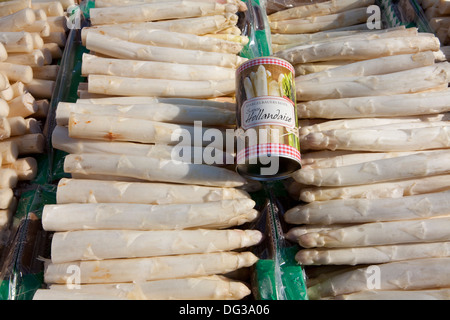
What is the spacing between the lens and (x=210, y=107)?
3.43m

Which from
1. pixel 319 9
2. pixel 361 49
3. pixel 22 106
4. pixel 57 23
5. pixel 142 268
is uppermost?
pixel 319 9

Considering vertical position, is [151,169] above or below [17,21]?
below

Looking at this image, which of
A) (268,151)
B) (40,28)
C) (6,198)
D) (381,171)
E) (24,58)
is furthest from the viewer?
(40,28)

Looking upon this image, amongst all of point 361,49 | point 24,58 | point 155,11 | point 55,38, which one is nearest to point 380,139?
→ point 361,49

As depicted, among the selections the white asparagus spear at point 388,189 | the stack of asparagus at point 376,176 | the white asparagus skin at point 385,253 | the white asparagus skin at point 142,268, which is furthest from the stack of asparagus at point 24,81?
the white asparagus skin at point 385,253

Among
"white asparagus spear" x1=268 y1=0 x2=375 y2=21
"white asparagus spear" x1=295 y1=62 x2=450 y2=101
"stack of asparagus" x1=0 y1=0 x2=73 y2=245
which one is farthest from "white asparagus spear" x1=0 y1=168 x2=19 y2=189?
"white asparagus spear" x1=268 y1=0 x2=375 y2=21

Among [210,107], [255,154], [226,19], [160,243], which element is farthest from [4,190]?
[226,19]

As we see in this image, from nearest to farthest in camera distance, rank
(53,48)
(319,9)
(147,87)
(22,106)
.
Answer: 1. (147,87)
2. (22,106)
3. (53,48)
4. (319,9)

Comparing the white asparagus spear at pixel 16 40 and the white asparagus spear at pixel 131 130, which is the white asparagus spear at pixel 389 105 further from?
the white asparagus spear at pixel 16 40

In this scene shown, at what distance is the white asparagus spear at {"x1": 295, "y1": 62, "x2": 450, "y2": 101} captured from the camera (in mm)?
3303

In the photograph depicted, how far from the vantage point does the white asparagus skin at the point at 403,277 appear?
8.63ft

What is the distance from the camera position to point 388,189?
2.93m

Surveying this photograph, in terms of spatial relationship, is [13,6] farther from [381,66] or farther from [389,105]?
[389,105]

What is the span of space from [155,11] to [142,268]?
2.88 meters
